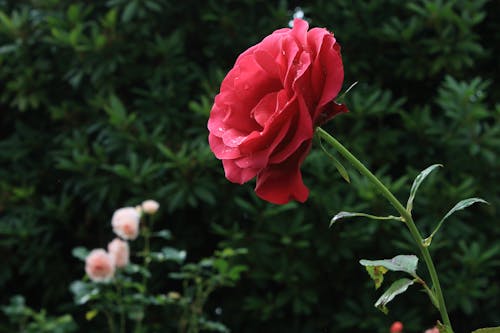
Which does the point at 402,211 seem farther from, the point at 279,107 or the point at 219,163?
the point at 219,163

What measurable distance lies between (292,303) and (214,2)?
3.85ft

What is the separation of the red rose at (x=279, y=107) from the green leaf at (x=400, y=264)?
0.24ft

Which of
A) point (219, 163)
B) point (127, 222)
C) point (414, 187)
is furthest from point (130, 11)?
point (414, 187)

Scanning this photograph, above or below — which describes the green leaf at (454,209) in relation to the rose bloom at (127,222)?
above

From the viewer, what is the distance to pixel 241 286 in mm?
2678

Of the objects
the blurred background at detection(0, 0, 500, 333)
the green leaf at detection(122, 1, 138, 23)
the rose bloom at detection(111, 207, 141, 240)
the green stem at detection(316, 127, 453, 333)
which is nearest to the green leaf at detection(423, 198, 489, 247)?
the green stem at detection(316, 127, 453, 333)

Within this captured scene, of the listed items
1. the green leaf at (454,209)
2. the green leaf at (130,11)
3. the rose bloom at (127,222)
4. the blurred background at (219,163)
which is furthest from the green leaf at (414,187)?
the green leaf at (130,11)

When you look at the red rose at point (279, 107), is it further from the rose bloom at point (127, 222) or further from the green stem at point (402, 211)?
the rose bloom at point (127, 222)

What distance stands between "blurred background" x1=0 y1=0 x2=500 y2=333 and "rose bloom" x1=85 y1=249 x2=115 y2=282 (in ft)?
1.69

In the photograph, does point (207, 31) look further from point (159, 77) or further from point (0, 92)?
point (0, 92)

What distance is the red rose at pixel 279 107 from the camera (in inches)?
19.7

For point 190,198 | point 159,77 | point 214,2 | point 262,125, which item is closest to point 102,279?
point 190,198

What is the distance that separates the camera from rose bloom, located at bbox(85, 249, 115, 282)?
1.94 metres

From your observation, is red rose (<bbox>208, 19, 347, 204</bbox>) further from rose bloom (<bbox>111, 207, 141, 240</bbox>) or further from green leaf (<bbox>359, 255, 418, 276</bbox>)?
rose bloom (<bbox>111, 207, 141, 240</bbox>)
